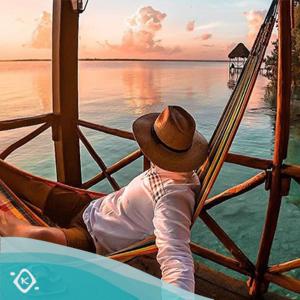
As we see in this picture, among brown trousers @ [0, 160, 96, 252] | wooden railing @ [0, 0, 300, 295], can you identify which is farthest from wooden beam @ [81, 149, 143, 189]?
wooden railing @ [0, 0, 300, 295]

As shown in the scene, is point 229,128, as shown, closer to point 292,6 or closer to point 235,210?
point 292,6

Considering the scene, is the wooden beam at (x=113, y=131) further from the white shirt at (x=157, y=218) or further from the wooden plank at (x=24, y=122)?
the white shirt at (x=157, y=218)

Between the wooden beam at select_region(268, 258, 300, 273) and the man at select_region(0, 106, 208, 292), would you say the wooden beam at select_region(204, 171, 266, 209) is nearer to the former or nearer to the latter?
the wooden beam at select_region(268, 258, 300, 273)

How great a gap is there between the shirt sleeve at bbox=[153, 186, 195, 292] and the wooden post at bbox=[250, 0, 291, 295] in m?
0.55

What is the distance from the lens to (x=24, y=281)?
81 cm

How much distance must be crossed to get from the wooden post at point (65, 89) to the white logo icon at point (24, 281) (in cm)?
178

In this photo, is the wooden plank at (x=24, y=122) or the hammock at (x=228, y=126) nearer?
the hammock at (x=228, y=126)

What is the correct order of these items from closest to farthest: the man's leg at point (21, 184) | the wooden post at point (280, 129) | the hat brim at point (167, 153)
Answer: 1. the hat brim at point (167, 153)
2. the wooden post at point (280, 129)
3. the man's leg at point (21, 184)

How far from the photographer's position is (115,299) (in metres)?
0.81

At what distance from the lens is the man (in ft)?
3.25

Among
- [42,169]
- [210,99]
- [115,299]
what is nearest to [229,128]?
[115,299]

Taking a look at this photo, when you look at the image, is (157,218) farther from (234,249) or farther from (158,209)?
(234,249)

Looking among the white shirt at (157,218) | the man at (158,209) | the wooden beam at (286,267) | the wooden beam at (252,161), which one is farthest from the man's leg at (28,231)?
the wooden beam at (286,267)

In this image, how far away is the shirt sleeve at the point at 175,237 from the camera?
950mm
